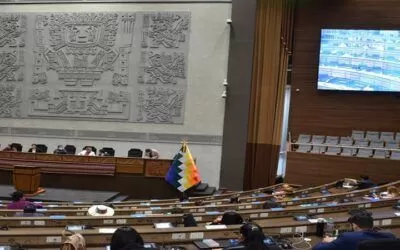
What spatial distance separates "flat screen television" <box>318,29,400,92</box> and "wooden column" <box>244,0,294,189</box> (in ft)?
4.39

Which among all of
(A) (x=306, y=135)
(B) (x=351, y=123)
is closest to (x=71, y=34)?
(A) (x=306, y=135)

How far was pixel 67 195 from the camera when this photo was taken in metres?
9.42

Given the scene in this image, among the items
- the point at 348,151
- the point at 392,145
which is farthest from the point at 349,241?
the point at 392,145

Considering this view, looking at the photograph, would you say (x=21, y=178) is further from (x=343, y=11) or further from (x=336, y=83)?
(x=343, y=11)

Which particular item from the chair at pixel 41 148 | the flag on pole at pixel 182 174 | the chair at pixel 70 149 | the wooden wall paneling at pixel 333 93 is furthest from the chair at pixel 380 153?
the chair at pixel 41 148

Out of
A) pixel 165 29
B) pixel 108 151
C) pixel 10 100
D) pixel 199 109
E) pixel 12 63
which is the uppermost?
pixel 165 29

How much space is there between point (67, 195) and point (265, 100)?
588 cm

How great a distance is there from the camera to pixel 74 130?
13.0m

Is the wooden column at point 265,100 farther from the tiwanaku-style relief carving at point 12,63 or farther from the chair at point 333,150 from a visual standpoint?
the tiwanaku-style relief carving at point 12,63

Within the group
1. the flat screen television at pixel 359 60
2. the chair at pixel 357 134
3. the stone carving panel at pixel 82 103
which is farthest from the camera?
the stone carving panel at pixel 82 103

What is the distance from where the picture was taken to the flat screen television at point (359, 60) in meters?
11.6

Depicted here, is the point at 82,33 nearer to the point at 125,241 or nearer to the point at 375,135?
the point at 375,135

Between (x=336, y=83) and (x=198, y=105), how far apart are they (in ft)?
12.9

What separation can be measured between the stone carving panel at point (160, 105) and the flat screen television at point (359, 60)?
4.10 m
